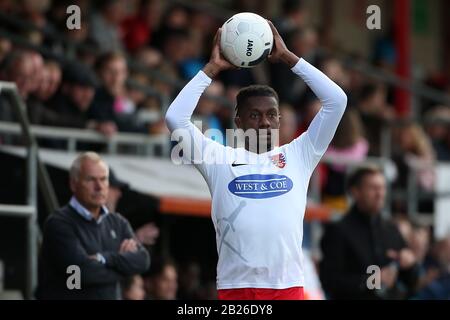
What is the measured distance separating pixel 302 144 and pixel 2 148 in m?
3.44

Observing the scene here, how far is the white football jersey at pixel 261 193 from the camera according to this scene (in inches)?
318

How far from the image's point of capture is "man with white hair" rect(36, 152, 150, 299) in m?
9.48

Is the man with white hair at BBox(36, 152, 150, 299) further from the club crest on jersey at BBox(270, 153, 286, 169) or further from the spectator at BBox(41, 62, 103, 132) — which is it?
the spectator at BBox(41, 62, 103, 132)

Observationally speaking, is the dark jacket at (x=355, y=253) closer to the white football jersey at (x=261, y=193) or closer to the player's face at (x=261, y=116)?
the white football jersey at (x=261, y=193)

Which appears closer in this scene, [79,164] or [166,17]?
[79,164]

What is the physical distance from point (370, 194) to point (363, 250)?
470 millimetres

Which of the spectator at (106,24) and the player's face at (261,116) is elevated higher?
the spectator at (106,24)

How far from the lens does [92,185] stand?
9633 millimetres

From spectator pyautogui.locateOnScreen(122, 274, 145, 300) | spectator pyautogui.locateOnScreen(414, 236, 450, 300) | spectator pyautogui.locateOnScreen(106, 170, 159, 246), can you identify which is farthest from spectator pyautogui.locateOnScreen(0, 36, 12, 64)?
spectator pyautogui.locateOnScreen(414, 236, 450, 300)

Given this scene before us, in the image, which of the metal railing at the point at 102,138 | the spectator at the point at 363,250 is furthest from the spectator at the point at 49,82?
the spectator at the point at 363,250

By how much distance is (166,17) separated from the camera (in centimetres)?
1631

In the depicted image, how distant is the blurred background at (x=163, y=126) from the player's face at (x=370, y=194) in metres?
0.92

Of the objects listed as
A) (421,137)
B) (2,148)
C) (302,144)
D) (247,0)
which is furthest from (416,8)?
(302,144)
